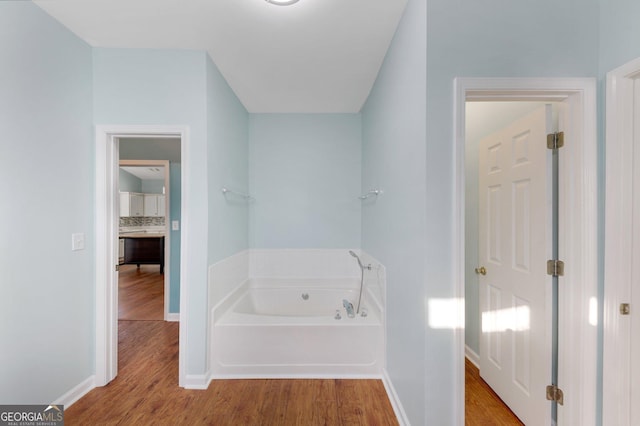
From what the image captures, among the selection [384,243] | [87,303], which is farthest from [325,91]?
[87,303]

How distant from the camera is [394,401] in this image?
1882 millimetres

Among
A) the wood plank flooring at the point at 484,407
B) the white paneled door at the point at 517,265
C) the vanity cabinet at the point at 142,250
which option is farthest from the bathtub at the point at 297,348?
the vanity cabinet at the point at 142,250

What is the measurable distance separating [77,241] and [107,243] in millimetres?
195

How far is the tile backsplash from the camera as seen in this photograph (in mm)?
7961

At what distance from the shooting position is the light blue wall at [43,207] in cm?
152

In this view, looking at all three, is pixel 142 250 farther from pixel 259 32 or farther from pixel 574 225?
pixel 574 225

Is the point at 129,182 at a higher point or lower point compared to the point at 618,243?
higher

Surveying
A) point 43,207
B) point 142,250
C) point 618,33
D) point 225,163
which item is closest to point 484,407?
point 618,33

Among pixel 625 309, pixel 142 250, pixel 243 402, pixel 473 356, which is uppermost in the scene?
pixel 625 309

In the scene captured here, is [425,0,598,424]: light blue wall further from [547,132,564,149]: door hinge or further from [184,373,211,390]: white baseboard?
[184,373,211,390]: white baseboard

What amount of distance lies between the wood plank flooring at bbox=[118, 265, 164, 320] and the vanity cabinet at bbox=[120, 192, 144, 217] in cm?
203

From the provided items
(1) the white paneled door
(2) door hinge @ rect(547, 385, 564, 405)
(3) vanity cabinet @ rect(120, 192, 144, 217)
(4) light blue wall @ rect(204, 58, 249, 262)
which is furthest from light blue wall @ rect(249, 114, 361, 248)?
(3) vanity cabinet @ rect(120, 192, 144, 217)

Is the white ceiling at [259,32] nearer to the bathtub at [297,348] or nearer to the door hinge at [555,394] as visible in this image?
the bathtub at [297,348]

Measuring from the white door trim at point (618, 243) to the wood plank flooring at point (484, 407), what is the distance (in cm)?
59
